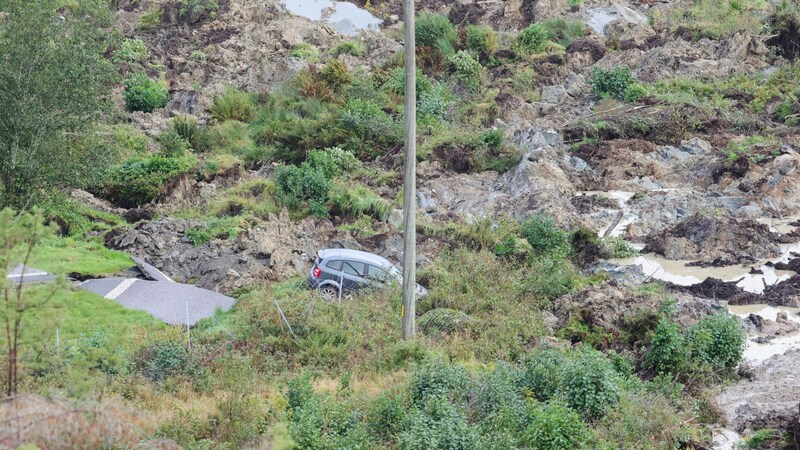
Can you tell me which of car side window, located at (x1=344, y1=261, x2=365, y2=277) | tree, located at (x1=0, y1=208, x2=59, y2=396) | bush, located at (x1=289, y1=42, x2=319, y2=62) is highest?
tree, located at (x1=0, y1=208, x2=59, y2=396)

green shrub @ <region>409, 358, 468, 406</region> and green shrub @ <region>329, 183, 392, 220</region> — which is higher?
green shrub @ <region>409, 358, 468, 406</region>

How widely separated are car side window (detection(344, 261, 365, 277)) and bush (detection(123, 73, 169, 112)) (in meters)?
17.2

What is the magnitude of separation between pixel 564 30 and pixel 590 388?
28.0 meters

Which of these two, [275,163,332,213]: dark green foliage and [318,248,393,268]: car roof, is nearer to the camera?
[318,248,393,268]: car roof

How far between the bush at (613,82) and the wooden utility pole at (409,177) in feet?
59.3

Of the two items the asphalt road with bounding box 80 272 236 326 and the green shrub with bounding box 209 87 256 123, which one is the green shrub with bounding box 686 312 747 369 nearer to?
the asphalt road with bounding box 80 272 236 326

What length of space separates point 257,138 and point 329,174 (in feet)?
16.7

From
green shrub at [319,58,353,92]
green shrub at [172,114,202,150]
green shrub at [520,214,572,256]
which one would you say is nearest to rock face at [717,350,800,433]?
green shrub at [520,214,572,256]

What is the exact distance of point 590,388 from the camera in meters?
13.5

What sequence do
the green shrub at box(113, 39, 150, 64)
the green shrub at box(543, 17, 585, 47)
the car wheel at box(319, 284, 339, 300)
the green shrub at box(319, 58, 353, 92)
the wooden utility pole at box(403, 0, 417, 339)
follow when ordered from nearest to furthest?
the wooden utility pole at box(403, 0, 417, 339)
the car wheel at box(319, 284, 339, 300)
the green shrub at box(319, 58, 353, 92)
the green shrub at box(113, 39, 150, 64)
the green shrub at box(543, 17, 585, 47)

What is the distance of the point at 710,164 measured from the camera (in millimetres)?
27609

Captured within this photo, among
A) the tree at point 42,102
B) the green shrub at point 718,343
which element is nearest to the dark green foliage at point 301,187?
the tree at point 42,102

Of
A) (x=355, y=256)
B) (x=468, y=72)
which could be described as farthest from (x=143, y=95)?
(x=355, y=256)

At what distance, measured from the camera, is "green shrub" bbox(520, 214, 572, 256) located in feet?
71.4
